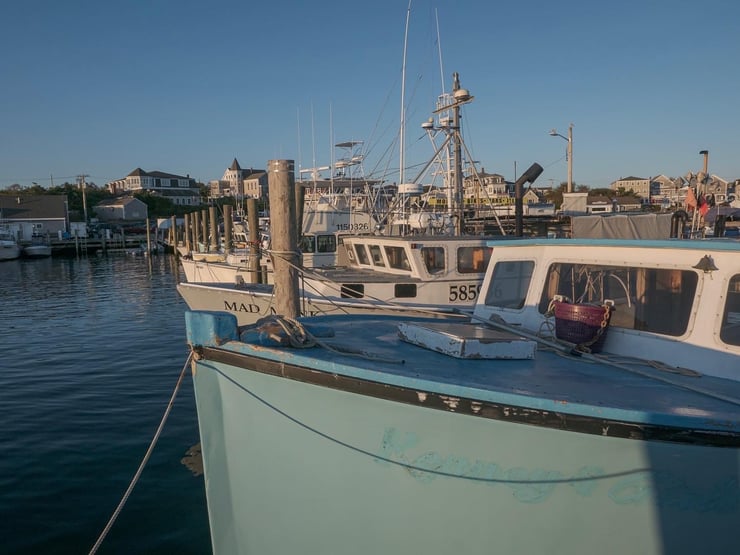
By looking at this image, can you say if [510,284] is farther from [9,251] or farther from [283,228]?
[9,251]

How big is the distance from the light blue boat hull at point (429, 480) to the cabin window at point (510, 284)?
2.63 meters

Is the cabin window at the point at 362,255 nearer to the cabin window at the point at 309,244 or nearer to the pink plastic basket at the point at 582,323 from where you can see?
the pink plastic basket at the point at 582,323

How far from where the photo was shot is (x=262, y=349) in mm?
4418

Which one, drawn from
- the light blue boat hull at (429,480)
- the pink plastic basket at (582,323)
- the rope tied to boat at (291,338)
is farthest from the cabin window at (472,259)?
the light blue boat hull at (429,480)

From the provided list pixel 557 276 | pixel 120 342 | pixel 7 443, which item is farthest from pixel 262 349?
pixel 120 342

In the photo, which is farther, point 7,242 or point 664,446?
point 7,242

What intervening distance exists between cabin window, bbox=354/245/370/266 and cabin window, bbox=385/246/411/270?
3.25 feet

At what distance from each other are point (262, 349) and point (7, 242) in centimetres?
5826

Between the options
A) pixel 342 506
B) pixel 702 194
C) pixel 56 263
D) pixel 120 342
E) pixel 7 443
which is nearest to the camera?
pixel 342 506

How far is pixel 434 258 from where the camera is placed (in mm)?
12555

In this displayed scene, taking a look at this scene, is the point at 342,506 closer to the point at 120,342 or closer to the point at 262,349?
the point at 262,349

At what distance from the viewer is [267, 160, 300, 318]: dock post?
609 centimetres

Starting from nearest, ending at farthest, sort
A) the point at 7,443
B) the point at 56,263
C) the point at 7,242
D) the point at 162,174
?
the point at 7,443 < the point at 56,263 < the point at 7,242 < the point at 162,174

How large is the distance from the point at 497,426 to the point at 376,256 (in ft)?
32.9
